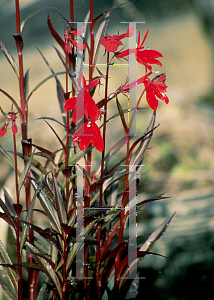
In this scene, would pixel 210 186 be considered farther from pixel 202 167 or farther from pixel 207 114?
pixel 207 114

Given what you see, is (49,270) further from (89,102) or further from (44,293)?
(89,102)

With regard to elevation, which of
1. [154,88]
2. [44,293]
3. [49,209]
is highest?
[154,88]

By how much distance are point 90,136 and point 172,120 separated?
1.45 feet

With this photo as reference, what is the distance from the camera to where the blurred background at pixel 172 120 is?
1.00 meters

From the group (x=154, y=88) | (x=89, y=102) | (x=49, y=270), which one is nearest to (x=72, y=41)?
(x=89, y=102)

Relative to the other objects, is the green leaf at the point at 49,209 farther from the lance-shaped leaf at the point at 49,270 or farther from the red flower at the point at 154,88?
the red flower at the point at 154,88

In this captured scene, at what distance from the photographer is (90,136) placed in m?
0.83

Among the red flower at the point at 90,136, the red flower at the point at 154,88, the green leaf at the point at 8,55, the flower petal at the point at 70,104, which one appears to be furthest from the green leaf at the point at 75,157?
the green leaf at the point at 8,55

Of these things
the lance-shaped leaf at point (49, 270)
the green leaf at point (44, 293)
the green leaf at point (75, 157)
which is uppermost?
the green leaf at point (75, 157)

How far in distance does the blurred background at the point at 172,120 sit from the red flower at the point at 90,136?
9.1 inches

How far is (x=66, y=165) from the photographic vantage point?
0.87 m

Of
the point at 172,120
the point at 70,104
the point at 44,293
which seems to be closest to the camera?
the point at 70,104

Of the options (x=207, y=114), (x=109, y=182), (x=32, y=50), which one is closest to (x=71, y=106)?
(x=109, y=182)

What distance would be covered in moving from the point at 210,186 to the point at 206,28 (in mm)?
699
